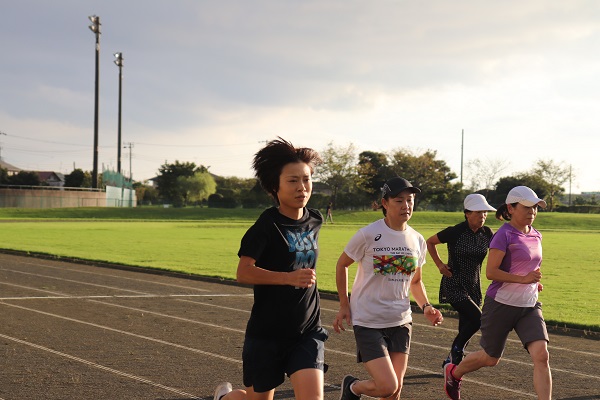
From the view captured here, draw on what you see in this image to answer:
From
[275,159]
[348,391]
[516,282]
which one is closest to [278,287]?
[275,159]

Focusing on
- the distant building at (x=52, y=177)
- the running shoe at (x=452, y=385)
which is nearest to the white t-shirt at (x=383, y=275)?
the running shoe at (x=452, y=385)

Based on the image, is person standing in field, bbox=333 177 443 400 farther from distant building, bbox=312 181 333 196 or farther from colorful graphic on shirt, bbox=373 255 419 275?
distant building, bbox=312 181 333 196

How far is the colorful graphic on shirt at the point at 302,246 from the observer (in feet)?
14.5

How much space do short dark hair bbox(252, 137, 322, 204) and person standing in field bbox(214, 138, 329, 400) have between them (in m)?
0.05

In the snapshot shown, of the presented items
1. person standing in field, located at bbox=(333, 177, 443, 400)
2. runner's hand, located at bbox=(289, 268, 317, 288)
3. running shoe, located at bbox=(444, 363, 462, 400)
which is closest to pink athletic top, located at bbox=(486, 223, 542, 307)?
running shoe, located at bbox=(444, 363, 462, 400)

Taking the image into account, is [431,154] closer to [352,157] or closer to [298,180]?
[352,157]

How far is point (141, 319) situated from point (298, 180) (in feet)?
22.6

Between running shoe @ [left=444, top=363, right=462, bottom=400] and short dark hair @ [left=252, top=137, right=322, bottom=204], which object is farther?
running shoe @ [left=444, top=363, right=462, bottom=400]

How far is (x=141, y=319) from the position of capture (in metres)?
10.7

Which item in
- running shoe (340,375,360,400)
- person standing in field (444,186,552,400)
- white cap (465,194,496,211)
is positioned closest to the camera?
running shoe (340,375,360,400)

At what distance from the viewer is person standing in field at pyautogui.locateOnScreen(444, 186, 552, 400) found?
5879 millimetres

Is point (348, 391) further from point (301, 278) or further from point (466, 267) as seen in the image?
point (466, 267)

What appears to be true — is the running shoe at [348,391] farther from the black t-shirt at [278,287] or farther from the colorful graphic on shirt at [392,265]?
the black t-shirt at [278,287]

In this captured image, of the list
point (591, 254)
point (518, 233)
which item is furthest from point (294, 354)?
point (591, 254)
